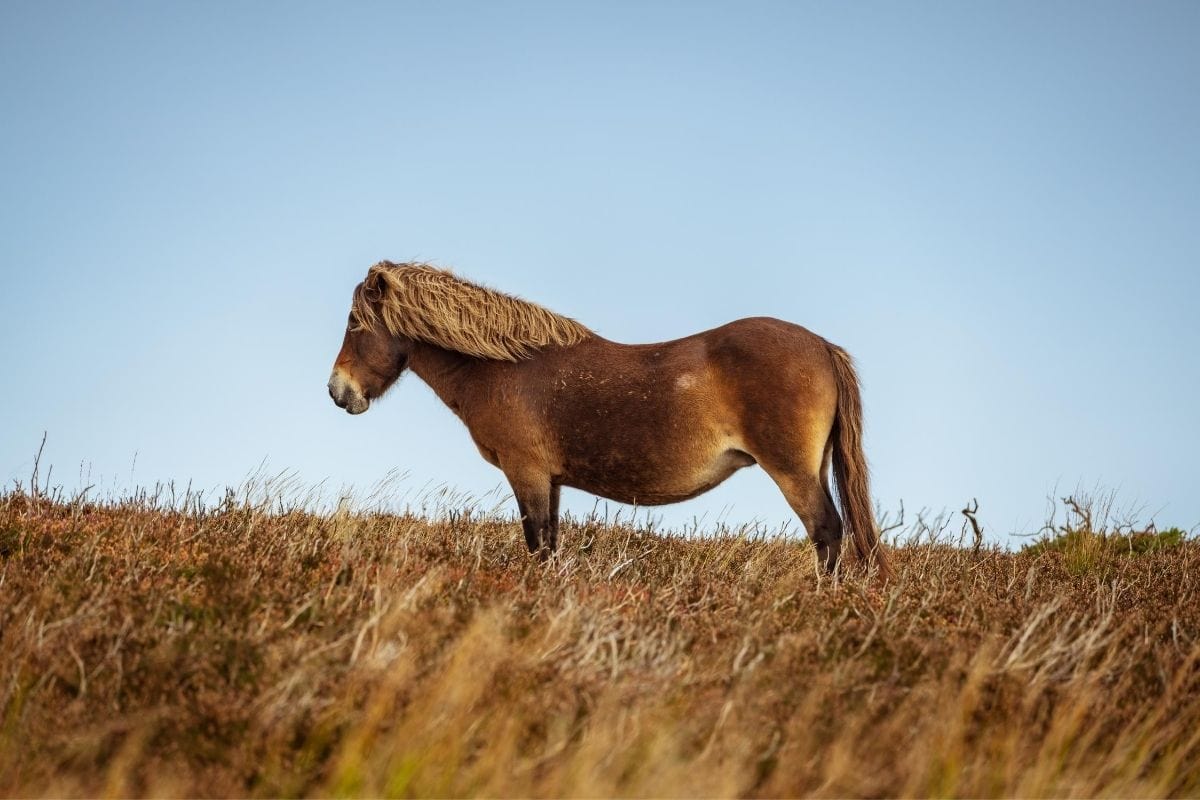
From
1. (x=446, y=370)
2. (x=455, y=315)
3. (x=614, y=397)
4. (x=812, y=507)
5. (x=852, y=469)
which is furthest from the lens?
(x=446, y=370)

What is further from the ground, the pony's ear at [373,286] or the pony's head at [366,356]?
the pony's ear at [373,286]

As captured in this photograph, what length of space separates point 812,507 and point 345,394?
13.9 feet

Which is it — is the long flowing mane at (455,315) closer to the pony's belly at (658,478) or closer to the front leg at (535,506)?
the front leg at (535,506)

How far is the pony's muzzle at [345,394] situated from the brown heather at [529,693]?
2995 millimetres

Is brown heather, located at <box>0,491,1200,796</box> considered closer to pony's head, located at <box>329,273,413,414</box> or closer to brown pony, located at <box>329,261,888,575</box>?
brown pony, located at <box>329,261,888,575</box>

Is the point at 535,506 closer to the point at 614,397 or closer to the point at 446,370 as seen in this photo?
the point at 614,397

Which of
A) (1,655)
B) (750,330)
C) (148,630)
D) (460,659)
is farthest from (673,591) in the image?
(1,655)

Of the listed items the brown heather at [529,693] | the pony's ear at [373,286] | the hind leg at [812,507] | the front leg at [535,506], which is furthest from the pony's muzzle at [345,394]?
the hind leg at [812,507]

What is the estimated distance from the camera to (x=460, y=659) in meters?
3.60

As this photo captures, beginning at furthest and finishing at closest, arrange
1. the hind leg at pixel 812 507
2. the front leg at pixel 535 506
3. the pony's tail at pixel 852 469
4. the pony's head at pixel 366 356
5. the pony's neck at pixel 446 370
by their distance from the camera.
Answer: the pony's head at pixel 366 356 < the pony's neck at pixel 446 370 < the front leg at pixel 535 506 < the pony's tail at pixel 852 469 < the hind leg at pixel 812 507

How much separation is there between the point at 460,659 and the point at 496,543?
15.8 feet

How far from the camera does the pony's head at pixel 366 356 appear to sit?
→ 847 cm

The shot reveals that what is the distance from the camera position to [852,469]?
24.0 ft

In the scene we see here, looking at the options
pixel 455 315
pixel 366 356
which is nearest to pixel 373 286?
pixel 366 356
